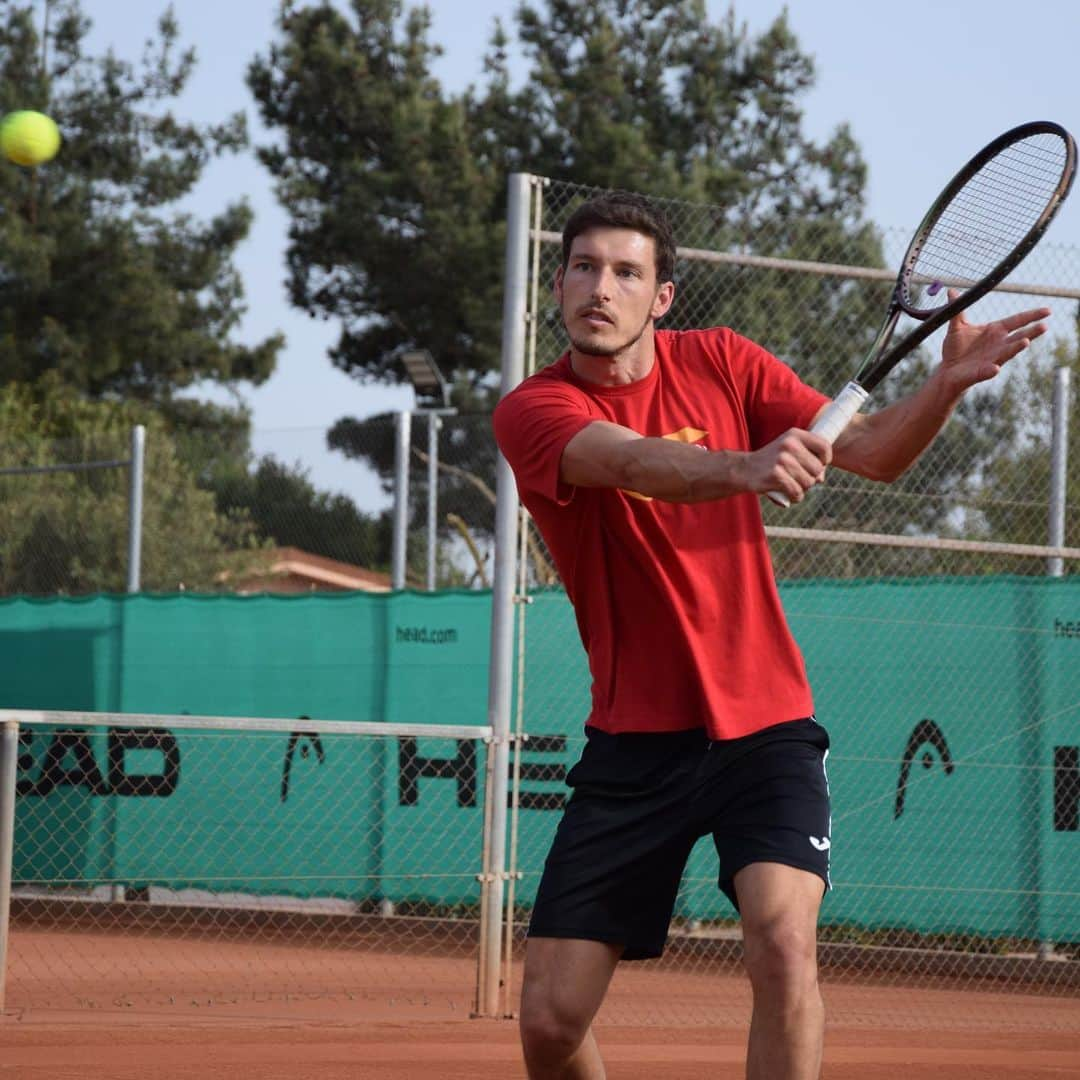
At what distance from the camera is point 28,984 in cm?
790

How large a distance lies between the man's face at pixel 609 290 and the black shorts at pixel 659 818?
0.75m

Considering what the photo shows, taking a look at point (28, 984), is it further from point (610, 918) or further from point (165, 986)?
point (610, 918)

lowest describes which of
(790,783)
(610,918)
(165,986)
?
(165,986)

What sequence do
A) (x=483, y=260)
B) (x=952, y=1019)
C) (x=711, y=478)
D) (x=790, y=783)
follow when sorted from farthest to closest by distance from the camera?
(x=483, y=260), (x=952, y=1019), (x=790, y=783), (x=711, y=478)

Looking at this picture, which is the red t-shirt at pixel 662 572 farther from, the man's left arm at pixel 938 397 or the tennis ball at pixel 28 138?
the tennis ball at pixel 28 138

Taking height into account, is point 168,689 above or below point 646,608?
below

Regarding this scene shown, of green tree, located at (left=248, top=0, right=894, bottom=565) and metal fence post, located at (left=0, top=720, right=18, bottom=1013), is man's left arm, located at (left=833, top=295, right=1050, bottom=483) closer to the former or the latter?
metal fence post, located at (left=0, top=720, right=18, bottom=1013)

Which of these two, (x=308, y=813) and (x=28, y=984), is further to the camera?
(x=308, y=813)

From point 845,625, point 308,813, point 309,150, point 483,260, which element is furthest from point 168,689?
point 309,150

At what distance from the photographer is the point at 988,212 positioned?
4.11 m

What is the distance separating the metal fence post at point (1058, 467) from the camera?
27.2 ft

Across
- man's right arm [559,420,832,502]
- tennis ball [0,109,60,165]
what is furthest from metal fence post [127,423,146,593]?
man's right arm [559,420,832,502]

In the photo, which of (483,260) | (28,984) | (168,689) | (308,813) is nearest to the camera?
(28,984)

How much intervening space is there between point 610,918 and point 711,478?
0.85 metres
